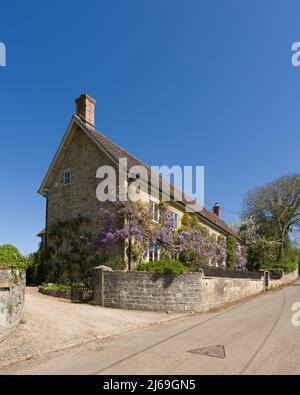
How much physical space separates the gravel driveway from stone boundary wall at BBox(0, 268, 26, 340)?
260 millimetres

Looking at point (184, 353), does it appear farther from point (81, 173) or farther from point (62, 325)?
point (81, 173)

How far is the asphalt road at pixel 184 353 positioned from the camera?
21.5ft

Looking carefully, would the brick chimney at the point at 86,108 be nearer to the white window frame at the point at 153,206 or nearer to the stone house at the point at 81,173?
the stone house at the point at 81,173

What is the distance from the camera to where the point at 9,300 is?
9.23 metres

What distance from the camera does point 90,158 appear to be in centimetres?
2188

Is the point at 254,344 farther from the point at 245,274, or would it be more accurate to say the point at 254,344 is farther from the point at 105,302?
the point at 245,274

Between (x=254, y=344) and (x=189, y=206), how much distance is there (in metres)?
17.5

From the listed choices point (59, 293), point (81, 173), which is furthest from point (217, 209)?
point (59, 293)

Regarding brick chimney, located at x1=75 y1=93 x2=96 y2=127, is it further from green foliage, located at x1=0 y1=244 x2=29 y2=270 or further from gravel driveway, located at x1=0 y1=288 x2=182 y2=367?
green foliage, located at x1=0 y1=244 x2=29 y2=270

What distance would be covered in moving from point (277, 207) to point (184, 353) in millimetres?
44363

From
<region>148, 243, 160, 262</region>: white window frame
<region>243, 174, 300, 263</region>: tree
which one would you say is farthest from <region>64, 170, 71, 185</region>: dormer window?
<region>243, 174, 300, 263</region>: tree

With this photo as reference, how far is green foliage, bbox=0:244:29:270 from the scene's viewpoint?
1038cm
